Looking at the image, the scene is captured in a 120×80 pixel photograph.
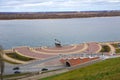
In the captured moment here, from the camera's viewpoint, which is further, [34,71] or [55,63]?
[55,63]

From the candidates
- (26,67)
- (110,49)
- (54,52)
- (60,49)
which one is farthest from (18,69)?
(110,49)

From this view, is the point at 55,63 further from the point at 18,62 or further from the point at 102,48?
the point at 102,48

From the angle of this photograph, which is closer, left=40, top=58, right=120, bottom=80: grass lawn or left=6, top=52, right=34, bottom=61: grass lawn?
left=40, top=58, right=120, bottom=80: grass lawn

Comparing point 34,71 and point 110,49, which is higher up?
point 34,71

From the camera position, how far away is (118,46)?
6794cm

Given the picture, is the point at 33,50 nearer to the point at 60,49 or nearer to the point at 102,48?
the point at 60,49

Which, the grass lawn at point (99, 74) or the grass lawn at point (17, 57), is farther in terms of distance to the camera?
the grass lawn at point (17, 57)

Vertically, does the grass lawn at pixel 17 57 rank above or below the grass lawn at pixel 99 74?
below

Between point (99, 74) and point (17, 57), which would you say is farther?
point (17, 57)

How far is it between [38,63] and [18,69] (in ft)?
16.4

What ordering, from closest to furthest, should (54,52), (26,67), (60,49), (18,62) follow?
(26,67)
(18,62)
(54,52)
(60,49)

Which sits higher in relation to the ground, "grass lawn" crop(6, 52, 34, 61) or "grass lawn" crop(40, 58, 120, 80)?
"grass lawn" crop(40, 58, 120, 80)

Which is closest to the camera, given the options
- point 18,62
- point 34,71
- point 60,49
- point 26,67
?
point 34,71

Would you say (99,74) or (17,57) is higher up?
(99,74)
